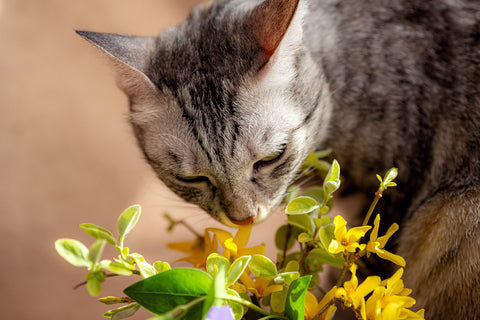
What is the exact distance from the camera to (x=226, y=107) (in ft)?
2.85

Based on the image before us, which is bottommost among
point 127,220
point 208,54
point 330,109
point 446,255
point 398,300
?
point 446,255

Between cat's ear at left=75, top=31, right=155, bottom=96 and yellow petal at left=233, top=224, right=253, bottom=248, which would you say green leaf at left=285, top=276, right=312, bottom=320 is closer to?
yellow petal at left=233, top=224, right=253, bottom=248

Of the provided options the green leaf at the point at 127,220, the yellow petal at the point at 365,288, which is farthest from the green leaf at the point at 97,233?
the yellow petal at the point at 365,288

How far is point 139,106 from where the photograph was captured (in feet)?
3.15

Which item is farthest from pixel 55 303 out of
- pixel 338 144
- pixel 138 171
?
pixel 338 144

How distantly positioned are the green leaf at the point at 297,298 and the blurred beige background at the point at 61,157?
35.0 inches

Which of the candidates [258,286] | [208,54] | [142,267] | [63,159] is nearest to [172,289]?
[142,267]

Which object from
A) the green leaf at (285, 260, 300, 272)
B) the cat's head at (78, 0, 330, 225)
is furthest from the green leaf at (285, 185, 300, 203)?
the green leaf at (285, 260, 300, 272)

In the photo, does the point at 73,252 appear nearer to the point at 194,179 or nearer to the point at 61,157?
the point at 194,179

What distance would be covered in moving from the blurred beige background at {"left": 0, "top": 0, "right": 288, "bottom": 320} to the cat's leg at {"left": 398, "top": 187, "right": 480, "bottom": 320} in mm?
642

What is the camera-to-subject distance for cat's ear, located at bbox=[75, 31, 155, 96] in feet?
2.75

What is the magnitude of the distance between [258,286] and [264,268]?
8cm

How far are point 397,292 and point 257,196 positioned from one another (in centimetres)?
38

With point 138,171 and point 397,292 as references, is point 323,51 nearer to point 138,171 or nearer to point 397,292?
point 397,292
